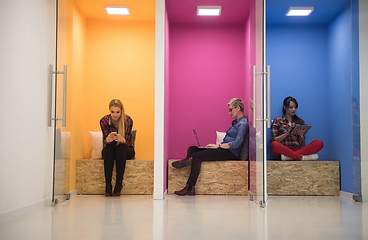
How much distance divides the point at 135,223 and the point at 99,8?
3721 millimetres

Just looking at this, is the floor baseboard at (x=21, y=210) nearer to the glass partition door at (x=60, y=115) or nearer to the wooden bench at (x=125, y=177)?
the glass partition door at (x=60, y=115)

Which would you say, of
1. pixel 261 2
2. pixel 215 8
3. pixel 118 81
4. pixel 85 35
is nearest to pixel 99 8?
pixel 85 35

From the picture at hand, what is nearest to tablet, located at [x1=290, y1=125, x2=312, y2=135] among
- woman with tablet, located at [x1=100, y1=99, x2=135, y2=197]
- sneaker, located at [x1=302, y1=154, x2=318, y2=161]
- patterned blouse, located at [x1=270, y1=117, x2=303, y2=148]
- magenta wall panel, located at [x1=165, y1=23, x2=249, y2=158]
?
patterned blouse, located at [x1=270, y1=117, x2=303, y2=148]

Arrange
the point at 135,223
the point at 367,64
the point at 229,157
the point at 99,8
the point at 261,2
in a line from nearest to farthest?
1. the point at 135,223
2. the point at 261,2
3. the point at 367,64
4. the point at 229,157
5. the point at 99,8

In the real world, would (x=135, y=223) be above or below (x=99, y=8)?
below

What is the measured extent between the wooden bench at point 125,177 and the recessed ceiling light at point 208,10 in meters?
2.19

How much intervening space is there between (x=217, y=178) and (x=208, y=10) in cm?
228

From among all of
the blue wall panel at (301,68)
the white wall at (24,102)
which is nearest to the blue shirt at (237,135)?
the blue wall panel at (301,68)

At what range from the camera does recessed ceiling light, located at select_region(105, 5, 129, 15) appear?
6324 mm

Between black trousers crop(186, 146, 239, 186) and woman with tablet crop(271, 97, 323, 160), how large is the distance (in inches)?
28.0

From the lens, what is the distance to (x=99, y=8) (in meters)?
6.45

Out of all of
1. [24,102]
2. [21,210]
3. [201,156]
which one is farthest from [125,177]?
[24,102]

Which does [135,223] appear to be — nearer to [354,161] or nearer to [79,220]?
[79,220]

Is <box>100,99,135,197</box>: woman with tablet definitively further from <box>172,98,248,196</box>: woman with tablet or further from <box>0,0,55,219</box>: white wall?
<box>0,0,55,219</box>: white wall
